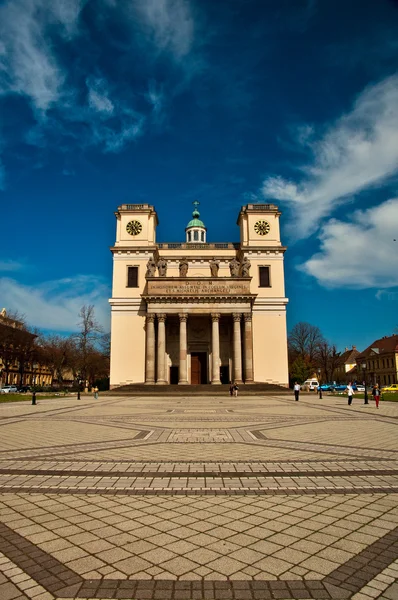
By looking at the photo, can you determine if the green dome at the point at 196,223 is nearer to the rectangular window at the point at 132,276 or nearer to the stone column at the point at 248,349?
the rectangular window at the point at 132,276

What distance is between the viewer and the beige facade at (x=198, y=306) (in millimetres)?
43688

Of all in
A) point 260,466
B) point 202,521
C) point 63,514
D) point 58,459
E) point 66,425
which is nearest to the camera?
point 202,521

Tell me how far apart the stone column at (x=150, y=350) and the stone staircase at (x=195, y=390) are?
1.44 m

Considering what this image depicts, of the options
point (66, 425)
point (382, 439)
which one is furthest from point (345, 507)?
point (66, 425)

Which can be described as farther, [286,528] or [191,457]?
[191,457]

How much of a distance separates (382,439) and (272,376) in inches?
Answer: 1429

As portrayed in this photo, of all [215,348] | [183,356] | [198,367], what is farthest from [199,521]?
[198,367]

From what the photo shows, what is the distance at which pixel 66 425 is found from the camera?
13.8 m

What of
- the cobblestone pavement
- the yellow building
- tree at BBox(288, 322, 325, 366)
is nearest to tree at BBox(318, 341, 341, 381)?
tree at BBox(288, 322, 325, 366)

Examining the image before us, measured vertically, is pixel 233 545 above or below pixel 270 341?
below

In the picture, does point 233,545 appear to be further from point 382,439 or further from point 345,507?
point 382,439

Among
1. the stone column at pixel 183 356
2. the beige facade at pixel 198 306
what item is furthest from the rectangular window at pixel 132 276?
the stone column at pixel 183 356

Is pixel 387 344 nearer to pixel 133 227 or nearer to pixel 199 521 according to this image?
pixel 133 227

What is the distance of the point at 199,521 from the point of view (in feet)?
14.8
